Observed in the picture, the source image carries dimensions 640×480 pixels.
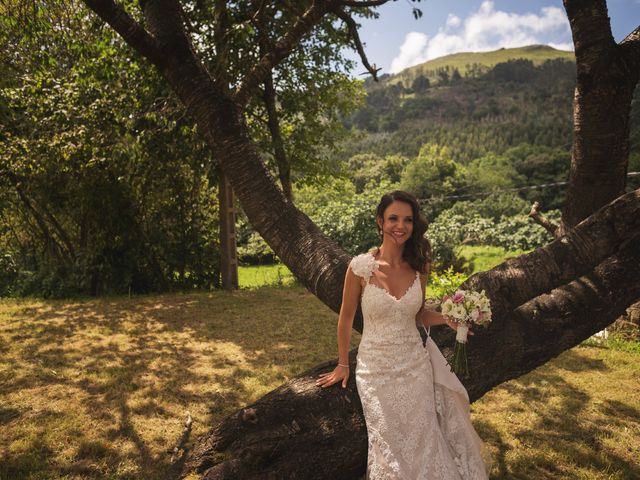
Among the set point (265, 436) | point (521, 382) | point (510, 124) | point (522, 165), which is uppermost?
point (510, 124)

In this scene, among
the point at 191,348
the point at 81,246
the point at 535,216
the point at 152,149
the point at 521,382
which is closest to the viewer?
the point at 535,216

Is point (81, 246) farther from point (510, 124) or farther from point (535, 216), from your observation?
point (510, 124)

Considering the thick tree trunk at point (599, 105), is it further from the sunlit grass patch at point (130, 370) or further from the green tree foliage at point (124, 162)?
the green tree foliage at point (124, 162)

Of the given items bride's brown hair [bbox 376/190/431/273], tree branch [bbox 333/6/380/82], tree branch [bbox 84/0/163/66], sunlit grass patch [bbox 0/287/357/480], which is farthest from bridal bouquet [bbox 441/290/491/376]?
tree branch [bbox 333/6/380/82]

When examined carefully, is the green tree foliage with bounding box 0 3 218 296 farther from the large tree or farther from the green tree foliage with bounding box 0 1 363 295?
the large tree

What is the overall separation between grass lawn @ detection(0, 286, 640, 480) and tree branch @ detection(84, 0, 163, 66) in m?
3.62

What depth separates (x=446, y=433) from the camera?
3.08 metres

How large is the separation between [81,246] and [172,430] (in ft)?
33.0

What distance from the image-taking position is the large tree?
3.12 metres


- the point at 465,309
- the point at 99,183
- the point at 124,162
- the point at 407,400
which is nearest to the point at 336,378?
the point at 407,400

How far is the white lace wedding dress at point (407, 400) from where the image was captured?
9.53 feet

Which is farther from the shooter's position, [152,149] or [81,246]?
[81,246]

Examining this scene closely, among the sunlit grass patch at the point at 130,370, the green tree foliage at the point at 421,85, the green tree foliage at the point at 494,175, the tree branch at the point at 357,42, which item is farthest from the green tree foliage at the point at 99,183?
the green tree foliage at the point at 421,85

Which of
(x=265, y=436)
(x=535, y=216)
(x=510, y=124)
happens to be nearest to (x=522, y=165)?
(x=510, y=124)
